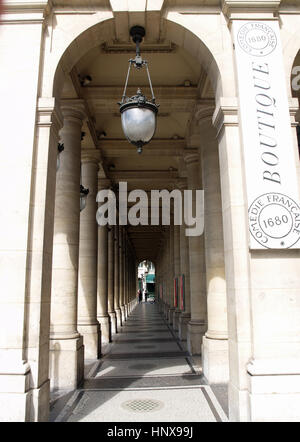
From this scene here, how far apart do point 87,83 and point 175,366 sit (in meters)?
8.88

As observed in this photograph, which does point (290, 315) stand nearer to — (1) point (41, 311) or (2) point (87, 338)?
(1) point (41, 311)

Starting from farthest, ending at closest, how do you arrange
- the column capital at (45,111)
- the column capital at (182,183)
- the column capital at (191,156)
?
the column capital at (182,183)
the column capital at (191,156)
the column capital at (45,111)

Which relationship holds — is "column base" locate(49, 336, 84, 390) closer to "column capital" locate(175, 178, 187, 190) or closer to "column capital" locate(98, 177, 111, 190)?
"column capital" locate(98, 177, 111, 190)

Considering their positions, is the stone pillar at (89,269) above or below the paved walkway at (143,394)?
above

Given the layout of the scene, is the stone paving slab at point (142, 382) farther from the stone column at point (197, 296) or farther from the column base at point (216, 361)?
the stone column at point (197, 296)

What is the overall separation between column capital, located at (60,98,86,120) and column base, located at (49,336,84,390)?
258 inches

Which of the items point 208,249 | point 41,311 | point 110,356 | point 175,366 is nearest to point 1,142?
point 41,311

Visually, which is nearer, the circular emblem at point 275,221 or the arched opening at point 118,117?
the circular emblem at point 275,221

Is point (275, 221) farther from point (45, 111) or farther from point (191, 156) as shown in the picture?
point (191, 156)

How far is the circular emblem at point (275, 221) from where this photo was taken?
5.08 meters

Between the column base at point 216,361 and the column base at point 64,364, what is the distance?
3.29 meters

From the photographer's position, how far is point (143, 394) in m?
7.21

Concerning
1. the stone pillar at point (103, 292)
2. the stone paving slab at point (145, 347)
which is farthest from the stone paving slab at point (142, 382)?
the stone pillar at point (103, 292)
